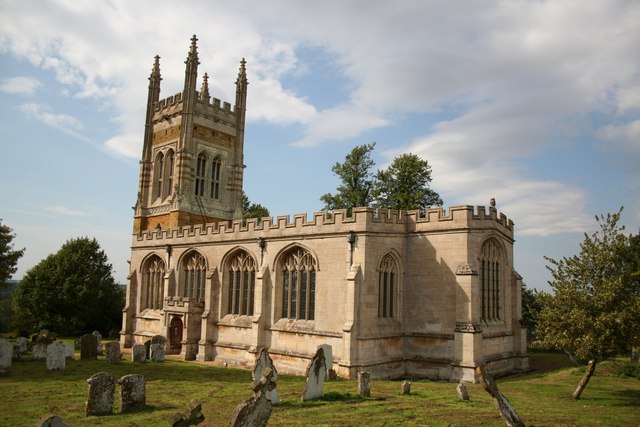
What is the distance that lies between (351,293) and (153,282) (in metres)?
16.2

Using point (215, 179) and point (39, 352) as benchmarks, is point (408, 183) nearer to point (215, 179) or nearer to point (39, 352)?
point (215, 179)

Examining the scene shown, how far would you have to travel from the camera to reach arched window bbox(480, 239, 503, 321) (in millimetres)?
21109

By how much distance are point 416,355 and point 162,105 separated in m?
26.9

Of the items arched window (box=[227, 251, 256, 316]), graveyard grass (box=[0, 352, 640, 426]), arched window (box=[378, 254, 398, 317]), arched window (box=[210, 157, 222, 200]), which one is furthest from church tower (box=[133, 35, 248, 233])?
arched window (box=[378, 254, 398, 317])

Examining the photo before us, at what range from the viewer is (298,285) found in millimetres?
22469

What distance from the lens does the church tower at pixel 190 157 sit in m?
34.3

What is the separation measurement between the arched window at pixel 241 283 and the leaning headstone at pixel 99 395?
12685mm

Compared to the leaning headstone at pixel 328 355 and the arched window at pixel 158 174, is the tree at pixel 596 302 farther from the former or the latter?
the arched window at pixel 158 174

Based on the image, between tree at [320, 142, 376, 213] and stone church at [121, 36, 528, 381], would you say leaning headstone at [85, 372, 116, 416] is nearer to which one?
Answer: stone church at [121, 36, 528, 381]

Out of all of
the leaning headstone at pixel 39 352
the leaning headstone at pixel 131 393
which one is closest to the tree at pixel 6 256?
the leaning headstone at pixel 39 352

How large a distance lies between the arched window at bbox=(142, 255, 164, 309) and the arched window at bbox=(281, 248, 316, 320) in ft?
34.7

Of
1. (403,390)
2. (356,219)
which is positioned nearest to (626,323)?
(403,390)

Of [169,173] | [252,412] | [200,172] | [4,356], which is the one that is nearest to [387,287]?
[252,412]

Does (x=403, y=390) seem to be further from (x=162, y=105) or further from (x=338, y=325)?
(x=162, y=105)
